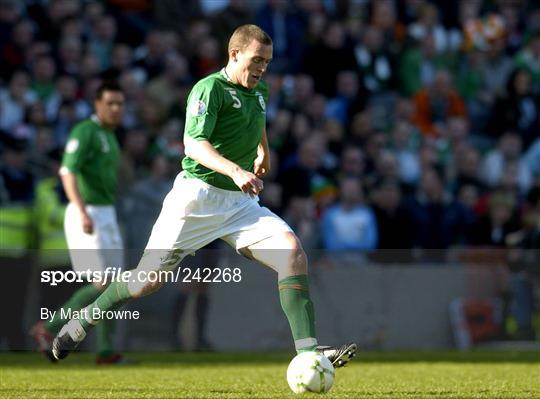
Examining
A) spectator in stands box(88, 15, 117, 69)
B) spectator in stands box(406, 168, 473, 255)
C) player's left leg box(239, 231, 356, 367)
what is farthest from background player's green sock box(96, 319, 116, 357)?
spectator in stands box(88, 15, 117, 69)

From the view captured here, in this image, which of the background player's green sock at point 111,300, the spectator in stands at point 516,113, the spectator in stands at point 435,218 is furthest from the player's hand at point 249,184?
the spectator in stands at point 516,113

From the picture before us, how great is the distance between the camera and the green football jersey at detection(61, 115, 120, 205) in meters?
11.4

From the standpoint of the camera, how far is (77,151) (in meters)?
11.2

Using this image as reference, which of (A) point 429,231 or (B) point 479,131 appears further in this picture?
(B) point 479,131

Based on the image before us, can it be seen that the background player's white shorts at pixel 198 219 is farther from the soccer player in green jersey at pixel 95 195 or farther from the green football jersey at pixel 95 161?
the green football jersey at pixel 95 161

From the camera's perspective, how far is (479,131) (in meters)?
18.8

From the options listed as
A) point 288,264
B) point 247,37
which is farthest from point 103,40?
point 288,264

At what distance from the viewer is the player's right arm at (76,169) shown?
1098 centimetres

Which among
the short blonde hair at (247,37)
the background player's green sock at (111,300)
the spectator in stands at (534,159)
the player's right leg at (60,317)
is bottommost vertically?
the player's right leg at (60,317)

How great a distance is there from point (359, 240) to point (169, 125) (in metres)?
2.82

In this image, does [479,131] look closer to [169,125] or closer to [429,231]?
[429,231]

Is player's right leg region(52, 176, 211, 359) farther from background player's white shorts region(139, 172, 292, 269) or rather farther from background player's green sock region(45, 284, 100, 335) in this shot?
background player's green sock region(45, 284, 100, 335)

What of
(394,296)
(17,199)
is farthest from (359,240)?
(17,199)

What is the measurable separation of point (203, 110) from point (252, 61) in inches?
19.1
